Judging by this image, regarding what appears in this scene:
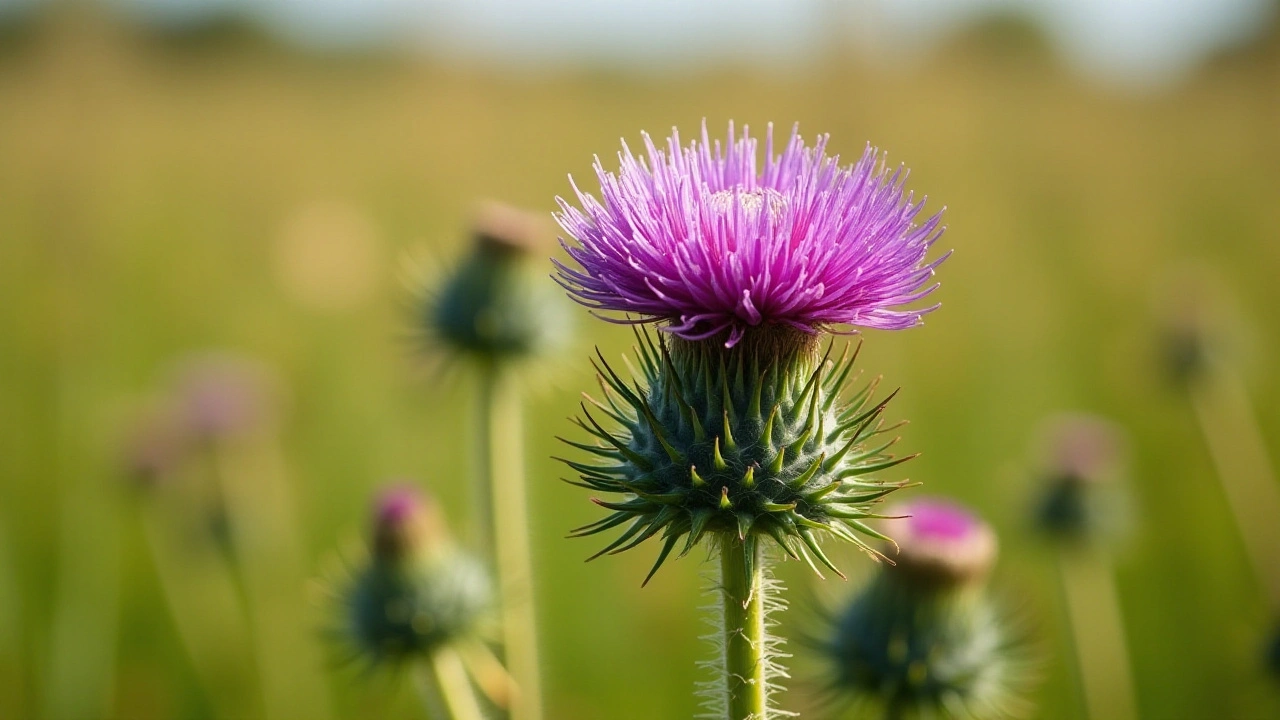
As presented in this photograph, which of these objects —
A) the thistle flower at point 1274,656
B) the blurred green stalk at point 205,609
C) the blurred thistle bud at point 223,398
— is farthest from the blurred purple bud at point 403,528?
the thistle flower at point 1274,656

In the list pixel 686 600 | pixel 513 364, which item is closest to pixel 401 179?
pixel 686 600

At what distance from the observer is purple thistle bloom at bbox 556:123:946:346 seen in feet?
7.63

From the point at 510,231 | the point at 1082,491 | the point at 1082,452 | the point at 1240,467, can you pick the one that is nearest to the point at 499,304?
the point at 510,231

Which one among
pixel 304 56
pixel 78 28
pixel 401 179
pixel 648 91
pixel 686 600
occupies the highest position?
pixel 304 56

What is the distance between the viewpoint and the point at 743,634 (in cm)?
236

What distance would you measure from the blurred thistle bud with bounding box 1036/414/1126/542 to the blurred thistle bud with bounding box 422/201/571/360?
336cm

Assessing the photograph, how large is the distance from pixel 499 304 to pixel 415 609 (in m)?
1.78

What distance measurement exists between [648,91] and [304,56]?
969 centimetres

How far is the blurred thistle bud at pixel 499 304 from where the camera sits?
16.2ft

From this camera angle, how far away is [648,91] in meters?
21.0

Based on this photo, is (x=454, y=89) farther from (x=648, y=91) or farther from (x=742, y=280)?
(x=742, y=280)

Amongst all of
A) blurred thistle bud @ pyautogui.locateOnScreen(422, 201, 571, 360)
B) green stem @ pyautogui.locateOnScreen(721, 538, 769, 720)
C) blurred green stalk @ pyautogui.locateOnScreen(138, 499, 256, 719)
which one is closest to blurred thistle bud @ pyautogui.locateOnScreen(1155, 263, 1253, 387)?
blurred thistle bud @ pyautogui.locateOnScreen(422, 201, 571, 360)

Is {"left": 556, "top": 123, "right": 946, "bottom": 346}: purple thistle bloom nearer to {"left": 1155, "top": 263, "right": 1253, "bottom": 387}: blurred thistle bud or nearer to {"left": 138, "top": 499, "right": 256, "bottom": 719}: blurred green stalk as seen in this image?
{"left": 138, "top": 499, "right": 256, "bottom": 719}: blurred green stalk

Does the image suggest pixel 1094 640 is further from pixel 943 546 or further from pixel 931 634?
pixel 931 634
